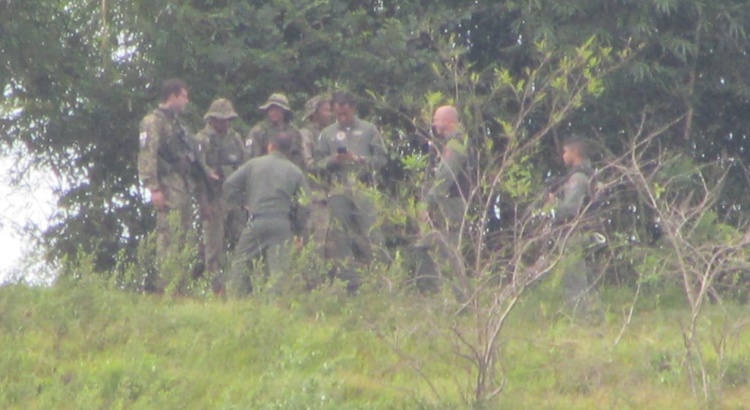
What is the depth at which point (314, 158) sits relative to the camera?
12727mm

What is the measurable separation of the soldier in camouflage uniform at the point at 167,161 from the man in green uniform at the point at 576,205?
9.63 feet

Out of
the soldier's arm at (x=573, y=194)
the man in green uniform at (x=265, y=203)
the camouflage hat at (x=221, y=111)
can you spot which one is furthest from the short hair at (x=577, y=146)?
the camouflage hat at (x=221, y=111)

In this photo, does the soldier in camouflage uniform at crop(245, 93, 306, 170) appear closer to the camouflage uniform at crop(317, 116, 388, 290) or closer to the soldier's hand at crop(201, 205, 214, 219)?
the camouflage uniform at crop(317, 116, 388, 290)

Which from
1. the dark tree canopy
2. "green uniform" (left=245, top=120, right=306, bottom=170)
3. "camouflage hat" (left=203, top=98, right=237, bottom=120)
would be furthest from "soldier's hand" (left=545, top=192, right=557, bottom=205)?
the dark tree canopy

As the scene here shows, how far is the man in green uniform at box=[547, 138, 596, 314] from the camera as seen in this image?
10.4 meters

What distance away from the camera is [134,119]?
Answer: 15.3 m

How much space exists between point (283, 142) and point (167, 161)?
0.96 meters

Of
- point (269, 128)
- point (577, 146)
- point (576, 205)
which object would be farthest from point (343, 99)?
point (576, 205)

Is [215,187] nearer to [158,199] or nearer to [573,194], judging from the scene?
[158,199]

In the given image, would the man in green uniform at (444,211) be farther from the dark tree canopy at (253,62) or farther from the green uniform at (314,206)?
the dark tree canopy at (253,62)

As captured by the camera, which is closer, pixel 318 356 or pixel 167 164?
pixel 318 356

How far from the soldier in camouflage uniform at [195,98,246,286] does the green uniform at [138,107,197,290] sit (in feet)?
1.05

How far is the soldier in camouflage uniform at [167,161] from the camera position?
12000 millimetres

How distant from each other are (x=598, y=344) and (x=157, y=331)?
2.90 meters
